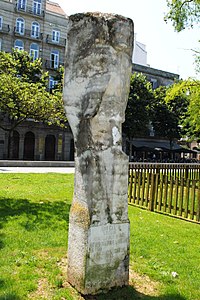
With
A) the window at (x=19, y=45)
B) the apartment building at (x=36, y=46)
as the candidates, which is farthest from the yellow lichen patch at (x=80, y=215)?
the window at (x=19, y=45)

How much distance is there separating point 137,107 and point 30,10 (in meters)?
16.4

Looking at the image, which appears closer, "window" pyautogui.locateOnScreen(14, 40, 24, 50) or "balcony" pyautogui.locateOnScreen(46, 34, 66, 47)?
"window" pyautogui.locateOnScreen(14, 40, 24, 50)

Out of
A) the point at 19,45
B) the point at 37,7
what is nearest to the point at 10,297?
the point at 19,45

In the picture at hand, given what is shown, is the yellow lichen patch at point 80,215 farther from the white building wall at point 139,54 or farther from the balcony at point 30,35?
the white building wall at point 139,54

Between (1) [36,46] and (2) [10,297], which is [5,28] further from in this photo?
(2) [10,297]

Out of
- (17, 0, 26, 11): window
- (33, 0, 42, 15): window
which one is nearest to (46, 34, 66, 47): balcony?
(33, 0, 42, 15): window

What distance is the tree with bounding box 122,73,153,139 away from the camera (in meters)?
33.4

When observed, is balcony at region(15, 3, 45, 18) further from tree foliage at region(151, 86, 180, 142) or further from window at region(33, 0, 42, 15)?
tree foliage at region(151, 86, 180, 142)

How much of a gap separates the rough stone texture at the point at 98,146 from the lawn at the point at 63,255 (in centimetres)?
34

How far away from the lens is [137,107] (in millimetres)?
33688

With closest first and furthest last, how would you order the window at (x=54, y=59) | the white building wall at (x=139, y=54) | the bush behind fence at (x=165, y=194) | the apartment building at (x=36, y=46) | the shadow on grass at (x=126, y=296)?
the shadow on grass at (x=126, y=296)
the bush behind fence at (x=165, y=194)
the apartment building at (x=36, y=46)
the window at (x=54, y=59)
the white building wall at (x=139, y=54)

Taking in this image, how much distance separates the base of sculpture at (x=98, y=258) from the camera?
336 cm

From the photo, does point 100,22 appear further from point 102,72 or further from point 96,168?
point 96,168

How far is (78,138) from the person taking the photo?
3.61 meters
